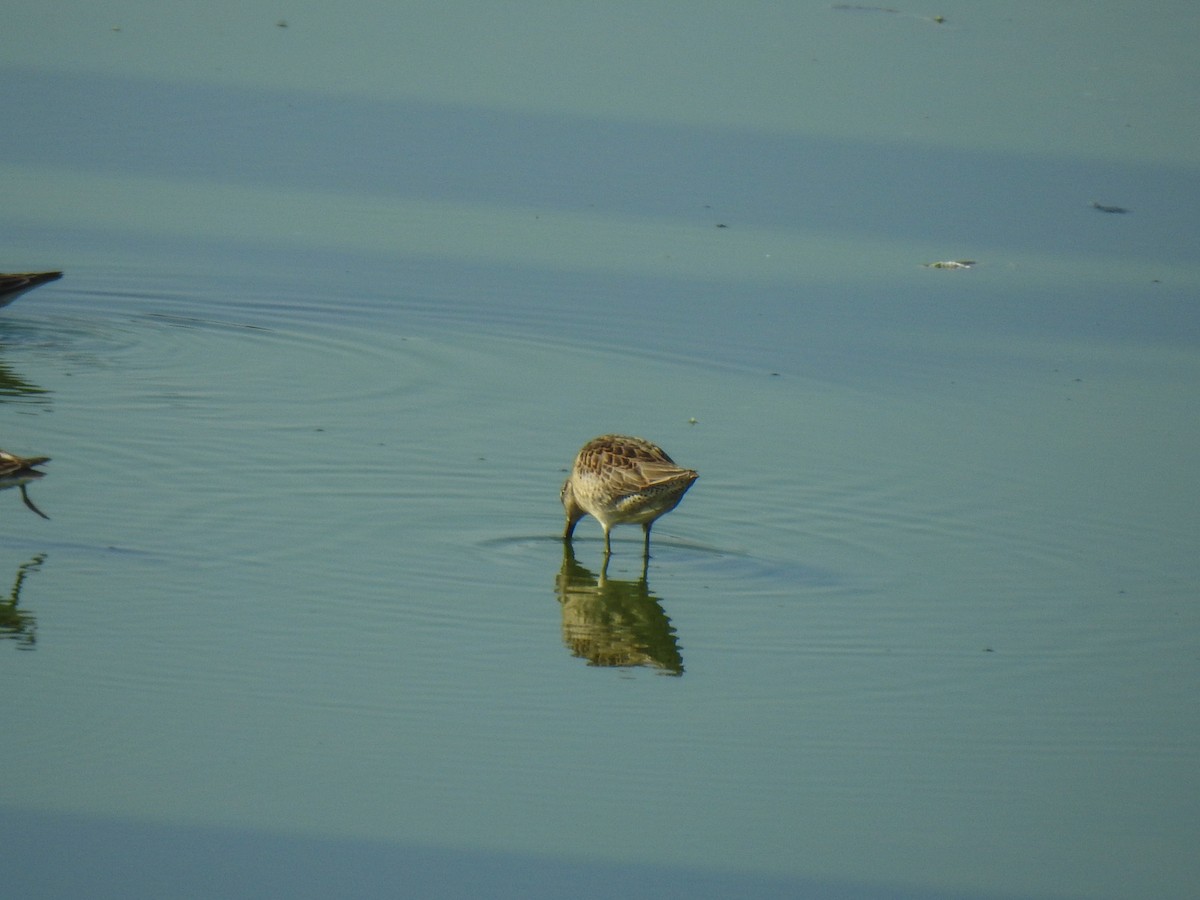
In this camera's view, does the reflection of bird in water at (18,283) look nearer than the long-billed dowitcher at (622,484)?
No

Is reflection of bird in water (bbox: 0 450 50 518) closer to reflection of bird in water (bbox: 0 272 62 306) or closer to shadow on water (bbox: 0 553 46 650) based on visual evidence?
shadow on water (bbox: 0 553 46 650)

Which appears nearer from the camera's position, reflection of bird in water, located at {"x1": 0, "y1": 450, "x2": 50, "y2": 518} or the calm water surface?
the calm water surface

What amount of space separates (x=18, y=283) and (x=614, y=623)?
4663mm

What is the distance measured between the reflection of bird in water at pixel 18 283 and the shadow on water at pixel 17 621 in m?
3.73

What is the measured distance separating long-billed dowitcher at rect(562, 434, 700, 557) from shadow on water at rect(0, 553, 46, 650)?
2129 millimetres

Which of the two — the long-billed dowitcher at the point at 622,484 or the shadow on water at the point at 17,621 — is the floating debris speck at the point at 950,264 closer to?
the long-billed dowitcher at the point at 622,484

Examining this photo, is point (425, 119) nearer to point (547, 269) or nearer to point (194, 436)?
point (547, 269)

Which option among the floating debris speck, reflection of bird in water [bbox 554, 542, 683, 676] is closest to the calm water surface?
reflection of bird in water [bbox 554, 542, 683, 676]

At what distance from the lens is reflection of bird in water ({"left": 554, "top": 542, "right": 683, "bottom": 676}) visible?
6688mm

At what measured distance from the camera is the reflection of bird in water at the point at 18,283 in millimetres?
10234

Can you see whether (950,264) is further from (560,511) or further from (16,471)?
(16,471)

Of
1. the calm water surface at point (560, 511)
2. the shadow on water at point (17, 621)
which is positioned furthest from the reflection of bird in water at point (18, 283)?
the shadow on water at point (17, 621)

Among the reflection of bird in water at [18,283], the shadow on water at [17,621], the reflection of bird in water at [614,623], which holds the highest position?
the reflection of bird in water at [18,283]

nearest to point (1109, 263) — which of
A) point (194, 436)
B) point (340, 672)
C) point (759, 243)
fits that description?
point (759, 243)
